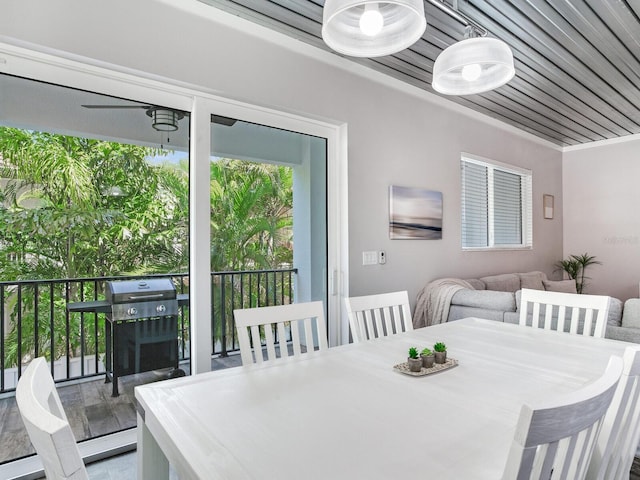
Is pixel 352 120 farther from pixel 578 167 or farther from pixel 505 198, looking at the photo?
pixel 578 167

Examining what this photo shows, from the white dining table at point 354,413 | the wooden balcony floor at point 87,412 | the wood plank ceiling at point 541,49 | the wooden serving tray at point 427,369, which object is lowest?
the wooden balcony floor at point 87,412

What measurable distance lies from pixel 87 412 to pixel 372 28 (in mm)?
2450

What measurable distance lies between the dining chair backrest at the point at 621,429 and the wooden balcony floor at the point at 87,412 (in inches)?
90.7

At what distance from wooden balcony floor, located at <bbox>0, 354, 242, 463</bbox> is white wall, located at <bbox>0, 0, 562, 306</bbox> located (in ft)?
5.68

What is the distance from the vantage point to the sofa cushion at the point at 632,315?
7.86 feet

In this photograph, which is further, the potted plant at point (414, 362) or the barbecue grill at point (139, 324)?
the barbecue grill at point (139, 324)

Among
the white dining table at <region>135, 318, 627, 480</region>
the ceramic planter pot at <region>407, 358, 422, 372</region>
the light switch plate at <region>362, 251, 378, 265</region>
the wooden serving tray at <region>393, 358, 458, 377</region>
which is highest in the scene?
the light switch plate at <region>362, 251, 378, 265</region>

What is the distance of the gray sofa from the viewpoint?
7.86 ft

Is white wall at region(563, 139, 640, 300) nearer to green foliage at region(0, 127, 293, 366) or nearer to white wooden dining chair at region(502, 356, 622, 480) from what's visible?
green foliage at region(0, 127, 293, 366)

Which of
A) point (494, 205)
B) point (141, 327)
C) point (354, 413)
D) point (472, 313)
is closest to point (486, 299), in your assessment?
point (472, 313)

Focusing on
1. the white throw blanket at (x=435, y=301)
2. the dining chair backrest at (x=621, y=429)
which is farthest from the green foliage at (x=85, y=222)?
the dining chair backrest at (x=621, y=429)

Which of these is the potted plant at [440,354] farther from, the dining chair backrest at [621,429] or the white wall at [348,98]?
the white wall at [348,98]

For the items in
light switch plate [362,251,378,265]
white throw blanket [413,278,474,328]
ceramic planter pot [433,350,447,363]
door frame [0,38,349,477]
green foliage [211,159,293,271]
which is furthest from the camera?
white throw blanket [413,278,474,328]

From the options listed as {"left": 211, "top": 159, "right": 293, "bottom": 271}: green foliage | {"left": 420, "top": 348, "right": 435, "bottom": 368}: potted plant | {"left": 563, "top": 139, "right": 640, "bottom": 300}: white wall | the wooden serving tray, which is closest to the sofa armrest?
the wooden serving tray
